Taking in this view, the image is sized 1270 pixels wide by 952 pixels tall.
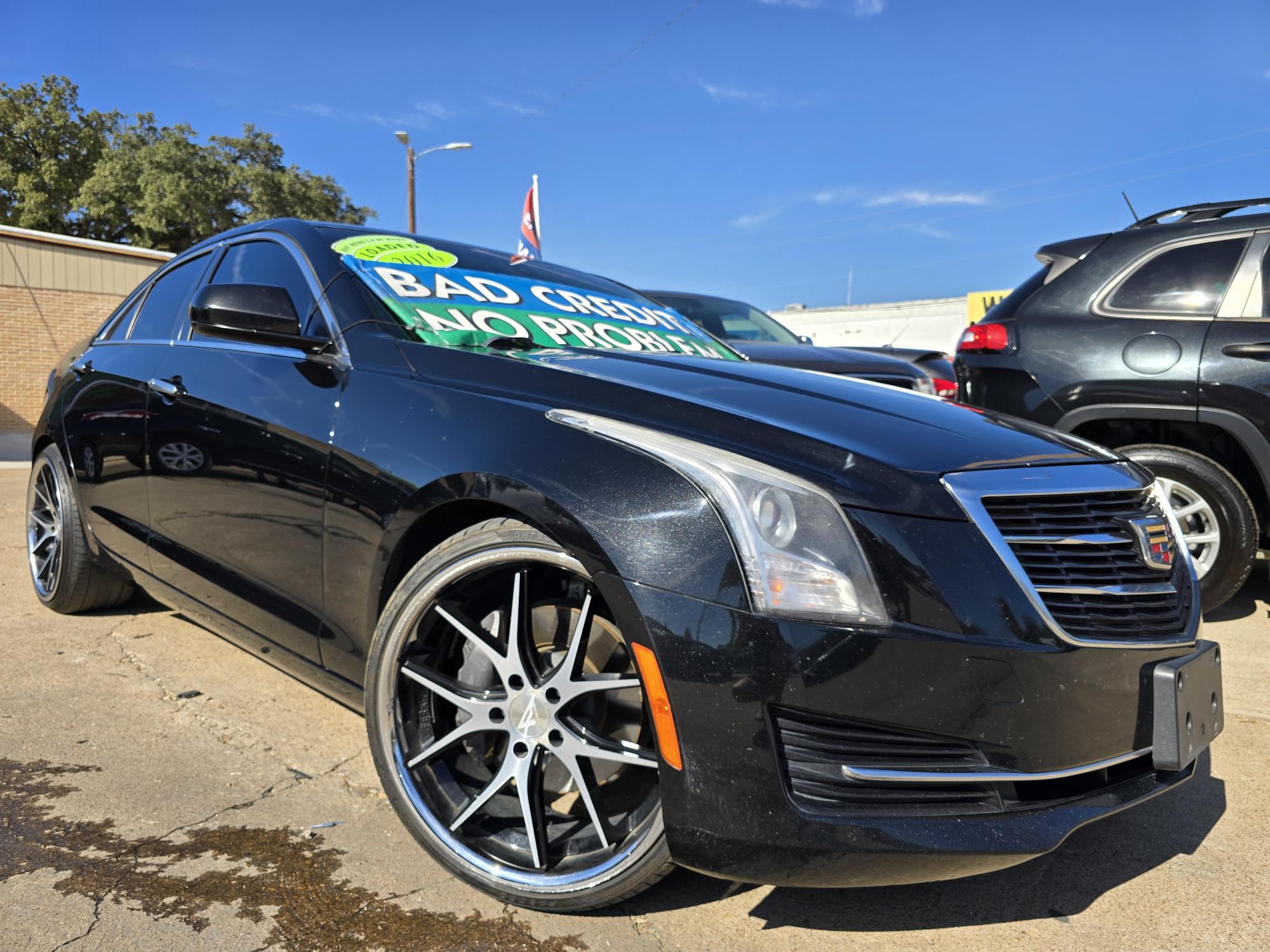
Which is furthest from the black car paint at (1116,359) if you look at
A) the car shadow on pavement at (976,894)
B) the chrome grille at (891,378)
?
the car shadow on pavement at (976,894)

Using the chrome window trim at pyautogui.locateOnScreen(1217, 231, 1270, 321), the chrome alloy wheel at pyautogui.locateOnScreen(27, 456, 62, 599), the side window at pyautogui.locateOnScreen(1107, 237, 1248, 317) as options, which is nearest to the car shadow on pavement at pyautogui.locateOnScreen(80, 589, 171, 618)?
the chrome alloy wheel at pyautogui.locateOnScreen(27, 456, 62, 599)

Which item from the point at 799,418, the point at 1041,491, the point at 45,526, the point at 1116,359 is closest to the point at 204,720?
the point at 45,526

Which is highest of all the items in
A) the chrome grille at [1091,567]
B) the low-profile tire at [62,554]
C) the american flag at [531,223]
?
the american flag at [531,223]

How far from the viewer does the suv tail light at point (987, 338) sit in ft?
15.3

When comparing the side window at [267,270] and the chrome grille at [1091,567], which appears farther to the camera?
the side window at [267,270]

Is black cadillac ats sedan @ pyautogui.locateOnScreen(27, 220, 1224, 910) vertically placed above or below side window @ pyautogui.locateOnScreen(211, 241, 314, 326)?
below

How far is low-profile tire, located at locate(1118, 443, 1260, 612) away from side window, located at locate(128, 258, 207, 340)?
3.80m

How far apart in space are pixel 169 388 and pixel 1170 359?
398cm

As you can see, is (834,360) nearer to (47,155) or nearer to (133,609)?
(133,609)

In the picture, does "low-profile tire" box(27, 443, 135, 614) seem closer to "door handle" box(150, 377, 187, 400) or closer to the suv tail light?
"door handle" box(150, 377, 187, 400)

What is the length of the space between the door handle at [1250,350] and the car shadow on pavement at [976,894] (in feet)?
8.23

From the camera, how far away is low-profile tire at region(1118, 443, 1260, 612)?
4.08 meters

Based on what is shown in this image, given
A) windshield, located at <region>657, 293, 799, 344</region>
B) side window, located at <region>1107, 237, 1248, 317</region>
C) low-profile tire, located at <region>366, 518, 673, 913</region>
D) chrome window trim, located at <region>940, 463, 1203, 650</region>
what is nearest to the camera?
chrome window trim, located at <region>940, 463, 1203, 650</region>

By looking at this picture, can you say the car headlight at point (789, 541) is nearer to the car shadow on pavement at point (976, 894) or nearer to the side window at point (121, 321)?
the car shadow on pavement at point (976, 894)
